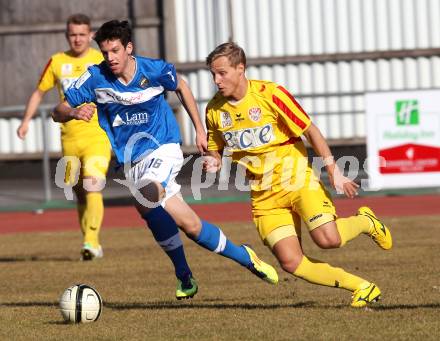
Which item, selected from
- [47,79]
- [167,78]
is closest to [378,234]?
[167,78]

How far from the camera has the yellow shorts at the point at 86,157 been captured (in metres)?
12.5

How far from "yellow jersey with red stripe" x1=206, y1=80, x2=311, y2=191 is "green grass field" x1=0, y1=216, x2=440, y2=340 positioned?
0.91 m

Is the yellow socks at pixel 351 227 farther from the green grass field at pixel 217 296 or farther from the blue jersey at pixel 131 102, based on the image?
the blue jersey at pixel 131 102

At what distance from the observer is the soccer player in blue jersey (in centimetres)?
907

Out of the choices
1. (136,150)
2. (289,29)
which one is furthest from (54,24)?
(136,150)

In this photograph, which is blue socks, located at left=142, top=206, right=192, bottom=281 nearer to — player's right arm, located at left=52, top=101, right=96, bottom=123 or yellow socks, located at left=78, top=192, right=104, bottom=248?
player's right arm, located at left=52, top=101, right=96, bottom=123

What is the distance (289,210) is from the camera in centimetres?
870

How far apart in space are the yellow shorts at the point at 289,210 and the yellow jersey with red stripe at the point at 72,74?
4126mm

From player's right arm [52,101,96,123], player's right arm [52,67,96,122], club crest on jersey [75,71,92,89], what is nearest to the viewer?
player's right arm [52,101,96,123]

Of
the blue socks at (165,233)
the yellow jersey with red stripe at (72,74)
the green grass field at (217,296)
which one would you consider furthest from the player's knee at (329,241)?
the yellow jersey with red stripe at (72,74)

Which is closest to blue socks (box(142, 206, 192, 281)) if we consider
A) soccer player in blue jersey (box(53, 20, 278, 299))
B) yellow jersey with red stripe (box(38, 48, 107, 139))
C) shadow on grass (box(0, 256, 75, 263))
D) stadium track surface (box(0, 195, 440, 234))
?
soccer player in blue jersey (box(53, 20, 278, 299))

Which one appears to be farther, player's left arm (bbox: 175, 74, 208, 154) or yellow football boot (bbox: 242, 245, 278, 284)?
yellow football boot (bbox: 242, 245, 278, 284)

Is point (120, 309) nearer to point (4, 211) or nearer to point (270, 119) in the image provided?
point (270, 119)

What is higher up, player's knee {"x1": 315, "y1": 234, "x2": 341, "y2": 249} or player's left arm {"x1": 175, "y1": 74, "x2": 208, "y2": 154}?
player's left arm {"x1": 175, "y1": 74, "x2": 208, "y2": 154}
